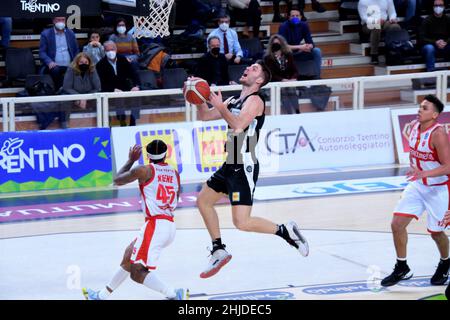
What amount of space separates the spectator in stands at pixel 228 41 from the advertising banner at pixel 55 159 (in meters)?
3.78

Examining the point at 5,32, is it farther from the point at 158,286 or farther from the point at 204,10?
the point at 158,286

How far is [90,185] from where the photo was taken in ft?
47.1

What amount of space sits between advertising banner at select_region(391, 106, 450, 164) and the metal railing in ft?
1.70

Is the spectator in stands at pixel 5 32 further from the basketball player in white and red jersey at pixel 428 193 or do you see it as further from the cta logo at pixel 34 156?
the basketball player in white and red jersey at pixel 428 193

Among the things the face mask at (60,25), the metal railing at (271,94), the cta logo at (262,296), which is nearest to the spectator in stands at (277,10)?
the metal railing at (271,94)

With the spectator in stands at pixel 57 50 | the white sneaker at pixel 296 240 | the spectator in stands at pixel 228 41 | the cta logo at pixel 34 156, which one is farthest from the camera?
the spectator in stands at pixel 228 41

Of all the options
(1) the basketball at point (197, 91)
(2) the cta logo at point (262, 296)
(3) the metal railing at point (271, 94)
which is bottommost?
(2) the cta logo at point (262, 296)

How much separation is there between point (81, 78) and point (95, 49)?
1.02 metres

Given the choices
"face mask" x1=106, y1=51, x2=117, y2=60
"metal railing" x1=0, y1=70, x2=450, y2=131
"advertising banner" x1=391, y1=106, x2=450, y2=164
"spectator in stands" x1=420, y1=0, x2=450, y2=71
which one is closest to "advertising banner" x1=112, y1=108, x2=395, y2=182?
"advertising banner" x1=391, y1=106, x2=450, y2=164

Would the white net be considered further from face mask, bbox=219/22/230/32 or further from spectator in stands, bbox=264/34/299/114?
face mask, bbox=219/22/230/32

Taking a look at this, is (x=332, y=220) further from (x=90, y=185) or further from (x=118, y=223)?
(x=90, y=185)

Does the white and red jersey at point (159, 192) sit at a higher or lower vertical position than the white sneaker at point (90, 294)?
higher

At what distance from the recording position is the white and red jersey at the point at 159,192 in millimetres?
8352
